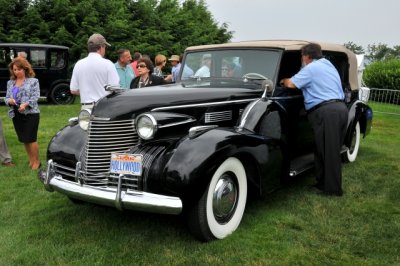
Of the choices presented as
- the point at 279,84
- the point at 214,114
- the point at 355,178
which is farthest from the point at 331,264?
the point at 355,178

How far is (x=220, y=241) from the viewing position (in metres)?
3.50

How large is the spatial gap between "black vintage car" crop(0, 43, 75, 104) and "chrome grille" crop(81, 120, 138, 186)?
1126cm

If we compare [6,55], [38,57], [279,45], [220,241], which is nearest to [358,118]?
[279,45]

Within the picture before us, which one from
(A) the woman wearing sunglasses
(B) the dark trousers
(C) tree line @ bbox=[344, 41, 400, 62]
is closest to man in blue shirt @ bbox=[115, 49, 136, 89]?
(A) the woman wearing sunglasses

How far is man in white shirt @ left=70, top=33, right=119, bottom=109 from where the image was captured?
5161mm

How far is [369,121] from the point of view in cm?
672

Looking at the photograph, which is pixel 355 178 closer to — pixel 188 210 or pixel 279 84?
pixel 279 84

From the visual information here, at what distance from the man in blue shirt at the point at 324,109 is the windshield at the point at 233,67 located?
0.89 feet

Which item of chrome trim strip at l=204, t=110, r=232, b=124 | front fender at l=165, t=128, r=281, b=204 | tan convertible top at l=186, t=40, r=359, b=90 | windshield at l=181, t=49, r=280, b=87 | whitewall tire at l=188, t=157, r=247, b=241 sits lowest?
whitewall tire at l=188, t=157, r=247, b=241

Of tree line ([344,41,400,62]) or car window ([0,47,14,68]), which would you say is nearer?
car window ([0,47,14,68])

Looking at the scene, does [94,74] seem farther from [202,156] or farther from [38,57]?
[38,57]

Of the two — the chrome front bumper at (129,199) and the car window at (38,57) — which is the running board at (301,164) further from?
the car window at (38,57)

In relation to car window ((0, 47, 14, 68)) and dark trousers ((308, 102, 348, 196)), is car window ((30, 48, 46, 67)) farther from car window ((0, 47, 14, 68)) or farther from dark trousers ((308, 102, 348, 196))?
dark trousers ((308, 102, 348, 196))

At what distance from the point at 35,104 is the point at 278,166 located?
11.6ft
